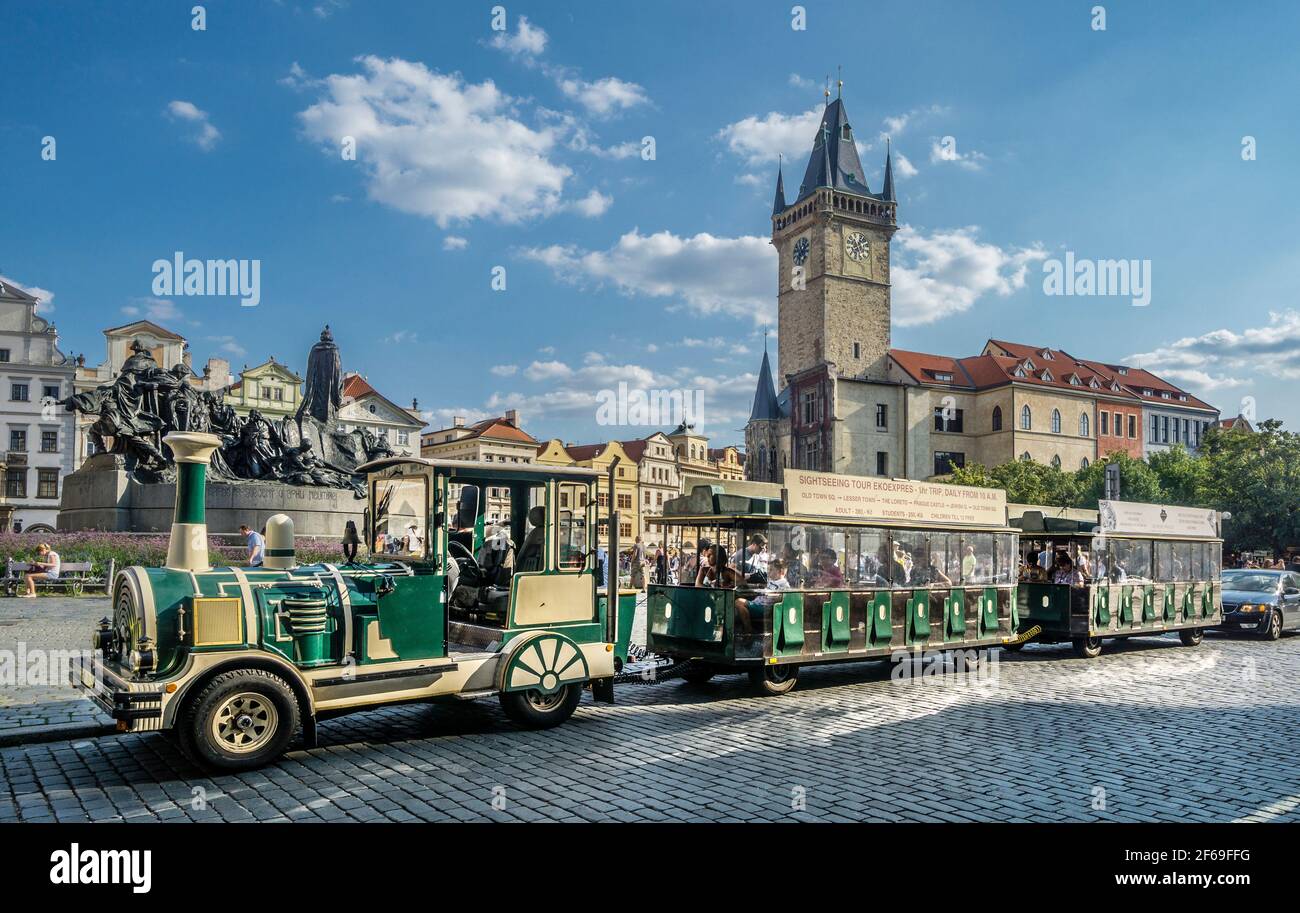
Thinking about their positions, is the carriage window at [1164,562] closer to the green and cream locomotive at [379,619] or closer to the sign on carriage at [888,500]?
the sign on carriage at [888,500]

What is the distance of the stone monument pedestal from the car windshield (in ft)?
68.9

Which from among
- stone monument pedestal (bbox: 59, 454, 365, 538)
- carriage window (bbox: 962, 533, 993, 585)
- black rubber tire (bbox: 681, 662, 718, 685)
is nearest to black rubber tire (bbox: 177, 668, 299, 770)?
black rubber tire (bbox: 681, 662, 718, 685)

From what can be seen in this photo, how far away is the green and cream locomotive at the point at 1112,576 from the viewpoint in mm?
17328

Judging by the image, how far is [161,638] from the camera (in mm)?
7590

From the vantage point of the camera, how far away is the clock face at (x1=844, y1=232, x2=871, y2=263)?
296ft

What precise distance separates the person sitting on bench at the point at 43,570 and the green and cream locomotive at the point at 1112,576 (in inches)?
846

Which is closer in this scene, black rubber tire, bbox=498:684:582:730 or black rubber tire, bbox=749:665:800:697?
black rubber tire, bbox=498:684:582:730

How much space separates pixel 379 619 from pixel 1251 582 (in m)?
21.7

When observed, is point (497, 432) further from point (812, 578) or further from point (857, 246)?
point (812, 578)

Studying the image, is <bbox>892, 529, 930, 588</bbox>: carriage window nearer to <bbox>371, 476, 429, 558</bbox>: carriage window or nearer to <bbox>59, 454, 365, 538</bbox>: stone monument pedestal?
<bbox>371, 476, 429, 558</bbox>: carriage window

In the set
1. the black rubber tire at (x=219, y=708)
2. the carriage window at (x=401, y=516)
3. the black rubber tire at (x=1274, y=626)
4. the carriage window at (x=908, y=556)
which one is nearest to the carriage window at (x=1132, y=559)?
the black rubber tire at (x=1274, y=626)

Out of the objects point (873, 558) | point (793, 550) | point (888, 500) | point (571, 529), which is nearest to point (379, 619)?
point (571, 529)

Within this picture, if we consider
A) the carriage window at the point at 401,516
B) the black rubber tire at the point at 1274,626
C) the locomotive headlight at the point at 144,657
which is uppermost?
the carriage window at the point at 401,516

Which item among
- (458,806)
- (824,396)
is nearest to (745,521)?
(458,806)
